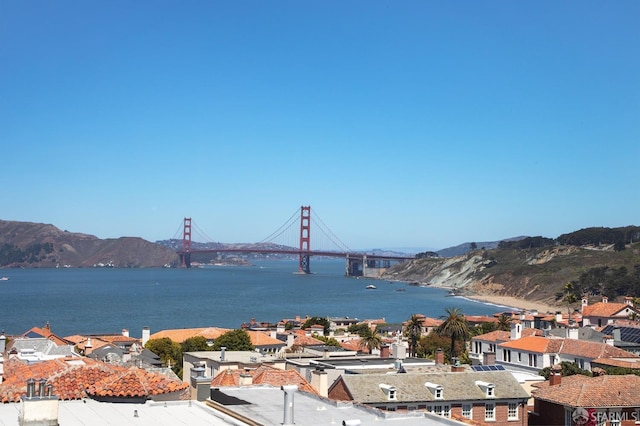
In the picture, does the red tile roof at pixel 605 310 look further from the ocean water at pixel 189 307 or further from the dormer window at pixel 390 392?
the dormer window at pixel 390 392

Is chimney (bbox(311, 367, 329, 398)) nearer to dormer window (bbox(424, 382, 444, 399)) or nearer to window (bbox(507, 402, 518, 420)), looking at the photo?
dormer window (bbox(424, 382, 444, 399))

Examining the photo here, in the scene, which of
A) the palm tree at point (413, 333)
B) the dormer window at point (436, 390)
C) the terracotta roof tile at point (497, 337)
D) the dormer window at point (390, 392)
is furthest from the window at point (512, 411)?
the palm tree at point (413, 333)

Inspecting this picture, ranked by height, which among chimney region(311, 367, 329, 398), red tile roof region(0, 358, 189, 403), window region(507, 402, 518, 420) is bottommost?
window region(507, 402, 518, 420)

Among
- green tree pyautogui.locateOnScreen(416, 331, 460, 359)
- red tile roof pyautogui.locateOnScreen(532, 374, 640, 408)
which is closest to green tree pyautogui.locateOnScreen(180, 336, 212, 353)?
green tree pyautogui.locateOnScreen(416, 331, 460, 359)

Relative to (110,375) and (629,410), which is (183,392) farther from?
(629,410)

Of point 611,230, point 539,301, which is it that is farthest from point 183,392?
point 611,230

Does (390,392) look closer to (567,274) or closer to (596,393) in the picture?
(596,393)
